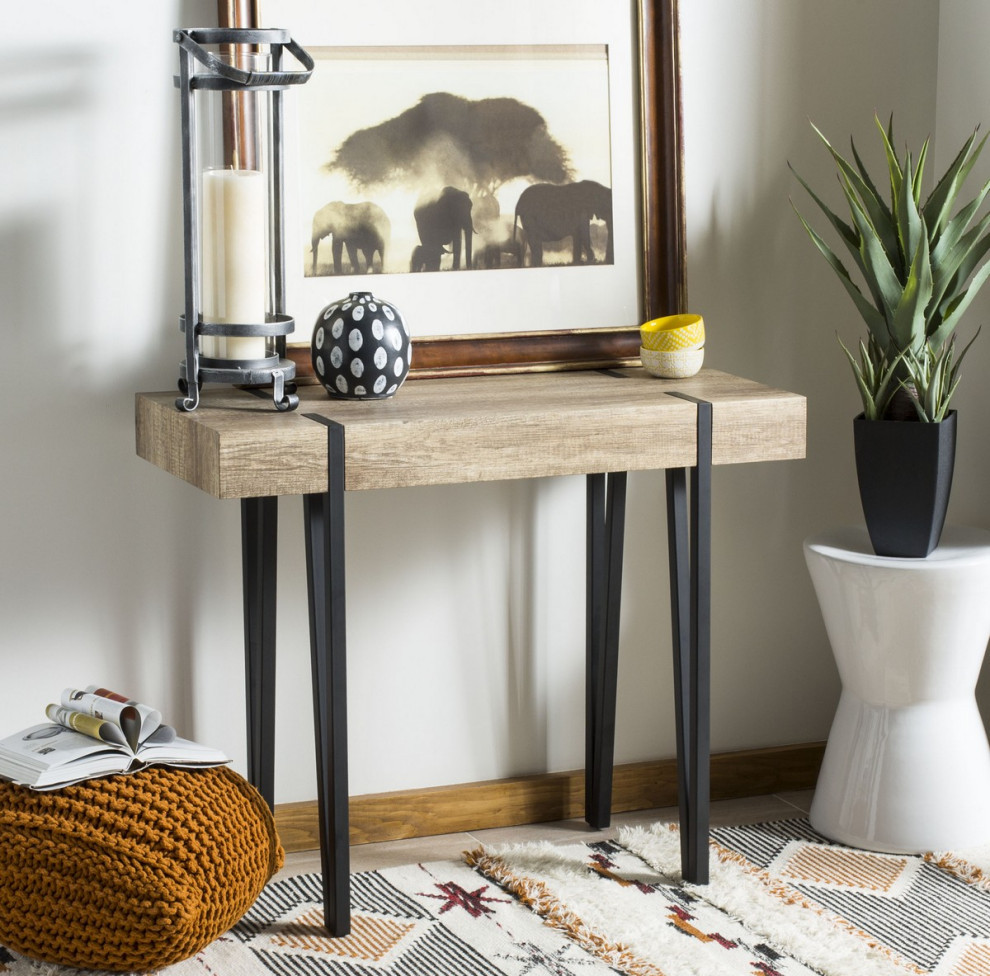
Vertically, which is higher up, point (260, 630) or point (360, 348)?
point (360, 348)

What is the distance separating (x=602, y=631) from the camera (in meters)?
2.56

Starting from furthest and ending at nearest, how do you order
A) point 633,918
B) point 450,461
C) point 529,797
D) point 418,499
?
point 529,797, point 418,499, point 633,918, point 450,461

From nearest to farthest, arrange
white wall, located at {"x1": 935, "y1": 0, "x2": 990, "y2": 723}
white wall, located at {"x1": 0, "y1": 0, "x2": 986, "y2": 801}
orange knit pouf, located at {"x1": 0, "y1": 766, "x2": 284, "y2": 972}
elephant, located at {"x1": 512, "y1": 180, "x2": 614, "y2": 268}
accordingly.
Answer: orange knit pouf, located at {"x1": 0, "y1": 766, "x2": 284, "y2": 972} < white wall, located at {"x1": 0, "y1": 0, "x2": 986, "y2": 801} < elephant, located at {"x1": 512, "y1": 180, "x2": 614, "y2": 268} < white wall, located at {"x1": 935, "y1": 0, "x2": 990, "y2": 723}

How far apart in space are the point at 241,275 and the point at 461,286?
0.49m

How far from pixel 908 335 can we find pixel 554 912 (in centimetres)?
113

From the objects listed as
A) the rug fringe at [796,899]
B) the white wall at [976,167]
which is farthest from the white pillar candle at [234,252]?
the white wall at [976,167]

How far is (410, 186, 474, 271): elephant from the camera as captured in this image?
94.4 inches

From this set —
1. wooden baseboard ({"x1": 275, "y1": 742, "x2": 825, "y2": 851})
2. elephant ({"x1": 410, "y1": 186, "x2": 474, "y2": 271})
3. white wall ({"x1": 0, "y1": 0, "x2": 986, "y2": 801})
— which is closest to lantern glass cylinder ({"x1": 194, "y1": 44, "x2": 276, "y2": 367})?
white wall ({"x1": 0, "y1": 0, "x2": 986, "y2": 801})

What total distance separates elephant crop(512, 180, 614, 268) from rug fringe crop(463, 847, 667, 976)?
41.3 inches

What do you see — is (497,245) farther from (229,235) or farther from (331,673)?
(331,673)

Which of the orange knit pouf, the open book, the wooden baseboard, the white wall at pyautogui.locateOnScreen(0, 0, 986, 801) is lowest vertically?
the wooden baseboard

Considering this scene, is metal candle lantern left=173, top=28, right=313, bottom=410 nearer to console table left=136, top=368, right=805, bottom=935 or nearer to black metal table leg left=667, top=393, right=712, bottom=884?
console table left=136, top=368, right=805, bottom=935

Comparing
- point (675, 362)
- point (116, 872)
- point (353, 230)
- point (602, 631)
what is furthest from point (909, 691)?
point (116, 872)

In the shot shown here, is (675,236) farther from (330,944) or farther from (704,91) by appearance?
(330,944)
